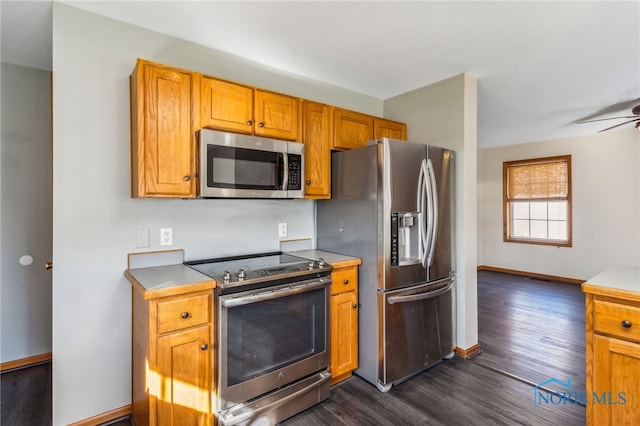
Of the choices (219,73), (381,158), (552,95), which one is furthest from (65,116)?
(552,95)

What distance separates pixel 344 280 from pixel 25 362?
2.83 meters

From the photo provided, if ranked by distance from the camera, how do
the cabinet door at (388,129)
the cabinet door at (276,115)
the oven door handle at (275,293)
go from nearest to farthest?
the oven door handle at (275,293)
the cabinet door at (276,115)
the cabinet door at (388,129)

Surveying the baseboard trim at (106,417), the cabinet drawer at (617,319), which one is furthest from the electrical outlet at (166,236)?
Answer: the cabinet drawer at (617,319)

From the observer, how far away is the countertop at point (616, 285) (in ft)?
4.91

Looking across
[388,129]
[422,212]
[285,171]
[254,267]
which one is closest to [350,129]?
[388,129]

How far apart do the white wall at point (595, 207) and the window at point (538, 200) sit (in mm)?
114

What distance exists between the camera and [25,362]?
8.75 feet

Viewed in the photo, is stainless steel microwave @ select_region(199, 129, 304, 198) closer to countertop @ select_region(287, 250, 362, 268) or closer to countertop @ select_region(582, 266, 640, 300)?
countertop @ select_region(287, 250, 362, 268)

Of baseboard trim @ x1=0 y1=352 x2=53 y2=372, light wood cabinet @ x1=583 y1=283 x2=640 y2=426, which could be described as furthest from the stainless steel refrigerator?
baseboard trim @ x1=0 y1=352 x2=53 y2=372

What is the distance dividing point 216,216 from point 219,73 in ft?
3.77

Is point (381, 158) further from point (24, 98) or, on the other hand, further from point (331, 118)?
point (24, 98)

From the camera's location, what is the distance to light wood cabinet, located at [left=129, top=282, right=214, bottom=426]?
1.63m

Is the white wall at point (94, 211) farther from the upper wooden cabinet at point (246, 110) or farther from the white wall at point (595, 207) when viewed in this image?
the white wall at point (595, 207)

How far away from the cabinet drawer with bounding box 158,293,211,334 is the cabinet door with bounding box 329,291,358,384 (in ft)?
3.12
